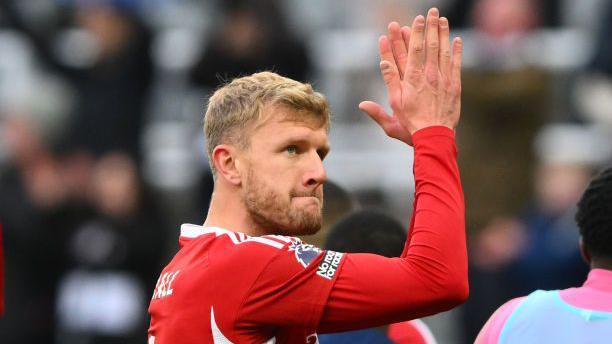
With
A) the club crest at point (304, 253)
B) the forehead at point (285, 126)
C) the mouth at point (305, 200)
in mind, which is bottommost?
the club crest at point (304, 253)

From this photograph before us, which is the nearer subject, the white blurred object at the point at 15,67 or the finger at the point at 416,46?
the finger at the point at 416,46

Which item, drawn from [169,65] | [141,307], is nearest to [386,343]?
[141,307]

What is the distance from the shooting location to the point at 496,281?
9.19 m

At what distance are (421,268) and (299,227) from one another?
415 mm

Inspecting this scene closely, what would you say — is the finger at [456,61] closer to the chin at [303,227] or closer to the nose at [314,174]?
the nose at [314,174]

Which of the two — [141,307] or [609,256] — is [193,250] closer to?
[609,256]

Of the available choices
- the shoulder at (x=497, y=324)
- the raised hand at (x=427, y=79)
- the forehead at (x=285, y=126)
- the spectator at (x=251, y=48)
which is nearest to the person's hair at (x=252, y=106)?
the forehead at (x=285, y=126)

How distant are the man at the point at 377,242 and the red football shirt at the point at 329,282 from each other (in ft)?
3.67

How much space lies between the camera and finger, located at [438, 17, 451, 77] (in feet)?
12.5

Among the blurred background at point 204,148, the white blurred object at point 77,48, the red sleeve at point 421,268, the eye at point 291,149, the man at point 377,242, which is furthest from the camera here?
the white blurred object at point 77,48

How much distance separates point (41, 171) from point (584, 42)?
4679 millimetres

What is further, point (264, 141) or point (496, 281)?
point (496, 281)

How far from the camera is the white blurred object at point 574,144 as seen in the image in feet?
32.7

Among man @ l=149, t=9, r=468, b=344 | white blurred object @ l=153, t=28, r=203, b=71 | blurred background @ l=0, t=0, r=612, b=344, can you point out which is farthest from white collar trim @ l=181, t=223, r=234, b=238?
white blurred object @ l=153, t=28, r=203, b=71
